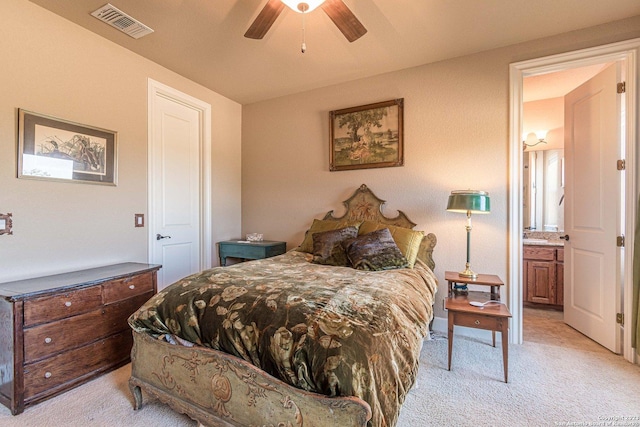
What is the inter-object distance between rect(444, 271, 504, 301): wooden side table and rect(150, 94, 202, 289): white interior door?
3.03 metres

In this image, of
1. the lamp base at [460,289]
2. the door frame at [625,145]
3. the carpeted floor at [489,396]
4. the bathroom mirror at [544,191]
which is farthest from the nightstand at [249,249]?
the bathroom mirror at [544,191]

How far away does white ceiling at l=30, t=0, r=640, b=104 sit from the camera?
2.25m

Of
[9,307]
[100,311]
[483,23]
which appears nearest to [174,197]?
[100,311]

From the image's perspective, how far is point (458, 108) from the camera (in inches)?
119

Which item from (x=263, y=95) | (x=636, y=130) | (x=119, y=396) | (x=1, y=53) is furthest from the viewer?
(x=263, y=95)

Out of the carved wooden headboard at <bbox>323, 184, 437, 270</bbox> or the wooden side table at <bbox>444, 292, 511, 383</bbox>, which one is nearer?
the wooden side table at <bbox>444, 292, 511, 383</bbox>

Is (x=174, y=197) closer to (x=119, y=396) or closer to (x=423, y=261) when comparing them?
(x=119, y=396)

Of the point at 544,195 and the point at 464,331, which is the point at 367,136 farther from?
the point at 544,195

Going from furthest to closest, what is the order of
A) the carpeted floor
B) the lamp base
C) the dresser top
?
the lamp base < the dresser top < the carpeted floor

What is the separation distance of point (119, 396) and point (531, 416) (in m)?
2.64

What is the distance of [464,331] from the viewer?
2.96 metres

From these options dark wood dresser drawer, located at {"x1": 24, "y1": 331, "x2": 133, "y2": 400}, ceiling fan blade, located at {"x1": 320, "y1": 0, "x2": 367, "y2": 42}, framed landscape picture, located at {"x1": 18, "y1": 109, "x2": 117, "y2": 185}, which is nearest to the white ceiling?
ceiling fan blade, located at {"x1": 320, "y1": 0, "x2": 367, "y2": 42}

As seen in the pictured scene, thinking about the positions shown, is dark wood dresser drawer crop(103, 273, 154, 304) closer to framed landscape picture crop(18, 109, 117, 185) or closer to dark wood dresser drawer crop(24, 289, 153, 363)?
dark wood dresser drawer crop(24, 289, 153, 363)

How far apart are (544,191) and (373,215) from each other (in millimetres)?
2873
